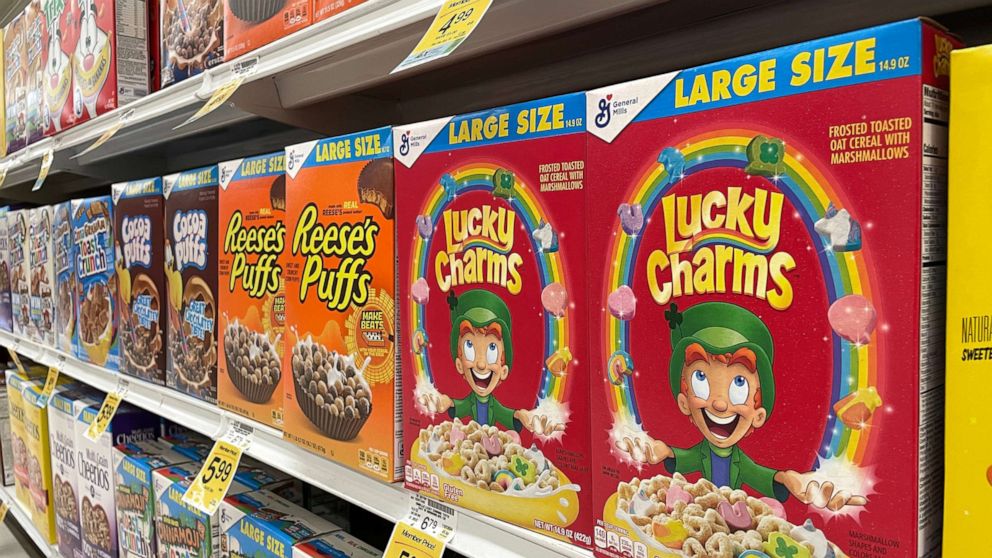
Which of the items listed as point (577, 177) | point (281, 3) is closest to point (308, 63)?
point (281, 3)

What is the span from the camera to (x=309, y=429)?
1024mm

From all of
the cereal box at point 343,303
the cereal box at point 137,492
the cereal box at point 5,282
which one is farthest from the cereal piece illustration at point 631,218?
the cereal box at point 5,282

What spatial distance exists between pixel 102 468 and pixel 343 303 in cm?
118

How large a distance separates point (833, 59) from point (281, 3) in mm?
882

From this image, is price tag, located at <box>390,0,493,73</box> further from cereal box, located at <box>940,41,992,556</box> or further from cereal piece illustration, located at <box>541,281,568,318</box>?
cereal box, located at <box>940,41,992,556</box>

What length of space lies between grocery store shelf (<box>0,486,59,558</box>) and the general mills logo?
2.30m

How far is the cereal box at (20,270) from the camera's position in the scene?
2.18m

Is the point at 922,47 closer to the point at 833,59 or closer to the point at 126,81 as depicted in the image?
the point at 833,59

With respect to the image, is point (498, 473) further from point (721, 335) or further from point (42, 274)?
point (42, 274)

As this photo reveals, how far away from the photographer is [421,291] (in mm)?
818

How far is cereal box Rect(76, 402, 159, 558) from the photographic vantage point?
1.68 metres

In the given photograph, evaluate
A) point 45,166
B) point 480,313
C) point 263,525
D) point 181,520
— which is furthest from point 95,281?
point 480,313

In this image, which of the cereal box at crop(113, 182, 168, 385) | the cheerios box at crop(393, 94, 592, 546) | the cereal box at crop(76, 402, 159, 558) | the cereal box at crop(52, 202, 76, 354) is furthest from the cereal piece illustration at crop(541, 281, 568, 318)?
the cereal box at crop(52, 202, 76, 354)

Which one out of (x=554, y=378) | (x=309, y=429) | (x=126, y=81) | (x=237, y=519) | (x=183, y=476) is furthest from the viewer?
(x=126, y=81)
